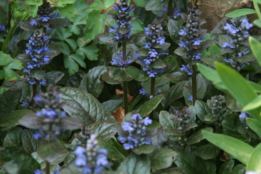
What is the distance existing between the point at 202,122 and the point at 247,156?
0.70m

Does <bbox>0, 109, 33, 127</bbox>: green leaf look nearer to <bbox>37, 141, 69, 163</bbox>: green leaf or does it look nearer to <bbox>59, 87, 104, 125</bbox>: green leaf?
<bbox>59, 87, 104, 125</bbox>: green leaf

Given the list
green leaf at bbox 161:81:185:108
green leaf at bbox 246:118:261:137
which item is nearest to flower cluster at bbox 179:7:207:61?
green leaf at bbox 161:81:185:108

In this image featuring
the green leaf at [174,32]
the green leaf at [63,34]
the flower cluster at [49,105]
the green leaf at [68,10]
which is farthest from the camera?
the green leaf at [63,34]

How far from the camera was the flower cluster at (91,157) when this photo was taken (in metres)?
1.14

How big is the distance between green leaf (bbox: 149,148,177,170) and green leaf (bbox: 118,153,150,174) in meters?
0.07

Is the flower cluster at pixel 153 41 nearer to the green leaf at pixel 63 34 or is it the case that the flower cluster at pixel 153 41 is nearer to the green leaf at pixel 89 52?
the green leaf at pixel 89 52

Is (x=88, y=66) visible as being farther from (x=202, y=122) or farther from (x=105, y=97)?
(x=202, y=122)

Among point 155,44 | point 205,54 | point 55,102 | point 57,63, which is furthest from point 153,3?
point 55,102

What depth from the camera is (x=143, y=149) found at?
1.55 metres

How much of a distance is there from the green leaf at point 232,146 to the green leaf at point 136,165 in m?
0.34

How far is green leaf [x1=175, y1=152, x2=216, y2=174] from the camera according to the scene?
1.93 metres

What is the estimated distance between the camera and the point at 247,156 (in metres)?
1.59

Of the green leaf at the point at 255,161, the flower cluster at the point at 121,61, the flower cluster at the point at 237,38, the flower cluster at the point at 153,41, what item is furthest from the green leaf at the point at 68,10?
the green leaf at the point at 255,161

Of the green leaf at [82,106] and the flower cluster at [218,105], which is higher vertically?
the flower cluster at [218,105]
